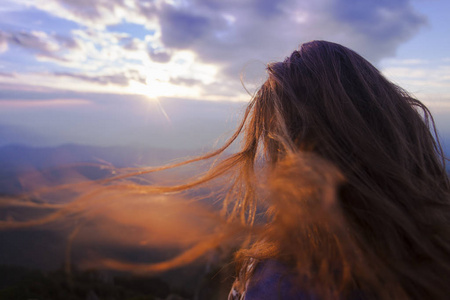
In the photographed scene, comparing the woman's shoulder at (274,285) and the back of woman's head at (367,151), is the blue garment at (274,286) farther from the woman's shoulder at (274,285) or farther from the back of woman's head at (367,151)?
the back of woman's head at (367,151)

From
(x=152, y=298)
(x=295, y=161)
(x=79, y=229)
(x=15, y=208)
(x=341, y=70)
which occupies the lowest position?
(x=152, y=298)

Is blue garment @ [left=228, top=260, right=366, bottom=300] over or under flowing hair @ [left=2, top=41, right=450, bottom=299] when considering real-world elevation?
under

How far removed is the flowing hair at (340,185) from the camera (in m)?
1.39

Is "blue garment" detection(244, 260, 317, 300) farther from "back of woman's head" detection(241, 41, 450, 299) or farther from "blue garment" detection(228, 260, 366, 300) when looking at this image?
"back of woman's head" detection(241, 41, 450, 299)

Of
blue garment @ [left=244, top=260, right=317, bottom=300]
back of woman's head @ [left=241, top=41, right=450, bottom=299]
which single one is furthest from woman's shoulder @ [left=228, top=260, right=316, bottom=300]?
back of woman's head @ [left=241, top=41, right=450, bottom=299]

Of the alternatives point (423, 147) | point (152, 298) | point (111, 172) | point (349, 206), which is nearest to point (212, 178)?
point (111, 172)

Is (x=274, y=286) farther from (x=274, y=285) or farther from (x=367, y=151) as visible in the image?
(x=367, y=151)

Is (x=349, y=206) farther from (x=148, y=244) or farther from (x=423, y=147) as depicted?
(x=148, y=244)

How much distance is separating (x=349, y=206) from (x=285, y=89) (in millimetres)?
905

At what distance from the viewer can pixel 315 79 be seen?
1937mm

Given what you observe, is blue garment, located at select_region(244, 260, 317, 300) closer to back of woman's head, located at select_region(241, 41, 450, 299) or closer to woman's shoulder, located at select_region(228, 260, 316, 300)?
woman's shoulder, located at select_region(228, 260, 316, 300)

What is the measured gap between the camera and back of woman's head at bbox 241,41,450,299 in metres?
1.40

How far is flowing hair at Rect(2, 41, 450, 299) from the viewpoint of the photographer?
1.39 meters

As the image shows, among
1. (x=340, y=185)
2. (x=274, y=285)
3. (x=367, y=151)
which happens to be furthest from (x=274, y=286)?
(x=367, y=151)
